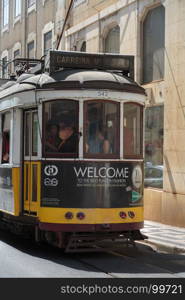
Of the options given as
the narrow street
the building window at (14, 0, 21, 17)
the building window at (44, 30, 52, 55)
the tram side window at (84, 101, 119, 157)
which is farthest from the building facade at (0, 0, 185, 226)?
the building window at (14, 0, 21, 17)

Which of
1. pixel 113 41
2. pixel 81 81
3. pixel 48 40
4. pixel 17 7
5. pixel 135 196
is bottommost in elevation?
pixel 135 196

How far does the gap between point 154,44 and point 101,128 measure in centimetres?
711

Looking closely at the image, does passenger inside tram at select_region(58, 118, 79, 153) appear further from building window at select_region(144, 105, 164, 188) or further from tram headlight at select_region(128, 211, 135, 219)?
building window at select_region(144, 105, 164, 188)

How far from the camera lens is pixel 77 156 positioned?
9.77 metres

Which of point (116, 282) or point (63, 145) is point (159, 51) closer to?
point (63, 145)

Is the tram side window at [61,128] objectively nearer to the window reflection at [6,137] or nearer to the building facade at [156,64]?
the window reflection at [6,137]

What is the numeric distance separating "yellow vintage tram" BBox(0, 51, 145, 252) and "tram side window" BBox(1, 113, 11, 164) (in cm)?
50

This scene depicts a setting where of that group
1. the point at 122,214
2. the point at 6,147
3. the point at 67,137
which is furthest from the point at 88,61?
the point at 122,214

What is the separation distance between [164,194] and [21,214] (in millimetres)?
5725

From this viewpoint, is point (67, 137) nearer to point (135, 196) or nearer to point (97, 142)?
point (97, 142)

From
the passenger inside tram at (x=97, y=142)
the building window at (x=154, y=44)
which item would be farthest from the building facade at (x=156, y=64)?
the passenger inside tram at (x=97, y=142)

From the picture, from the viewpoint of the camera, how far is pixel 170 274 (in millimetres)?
8812

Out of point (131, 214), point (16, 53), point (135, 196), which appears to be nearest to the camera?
point (131, 214)

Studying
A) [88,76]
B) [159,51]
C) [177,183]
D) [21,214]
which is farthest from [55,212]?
[159,51]
